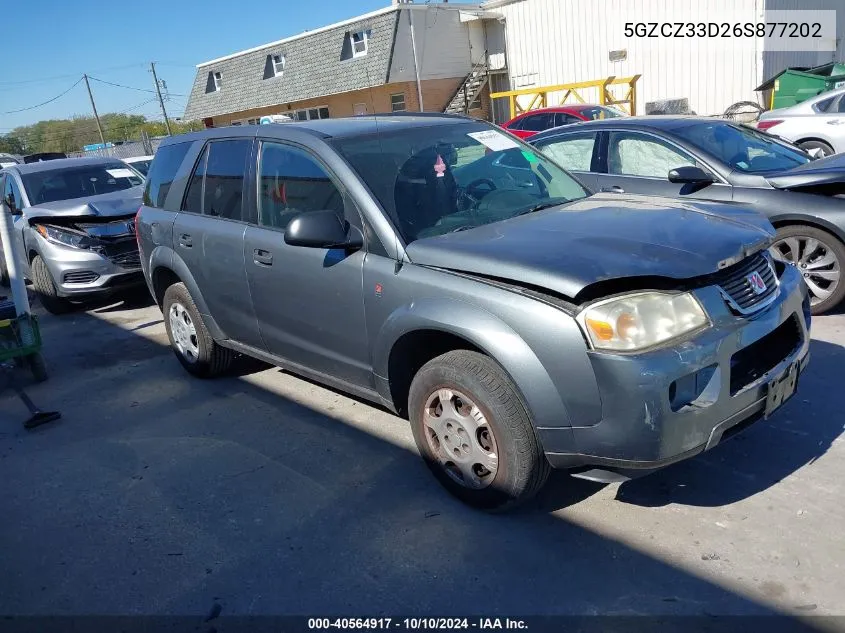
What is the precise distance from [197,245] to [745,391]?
3.51 meters

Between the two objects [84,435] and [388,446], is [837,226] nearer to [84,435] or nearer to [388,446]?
[388,446]

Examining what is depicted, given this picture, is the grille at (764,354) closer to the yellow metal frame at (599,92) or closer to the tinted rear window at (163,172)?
the tinted rear window at (163,172)

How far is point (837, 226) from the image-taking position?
5.11 meters

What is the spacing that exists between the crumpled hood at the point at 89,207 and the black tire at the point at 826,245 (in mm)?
6638

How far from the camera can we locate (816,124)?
1070 centimetres

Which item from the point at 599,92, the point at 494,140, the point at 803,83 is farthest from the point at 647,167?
the point at 599,92

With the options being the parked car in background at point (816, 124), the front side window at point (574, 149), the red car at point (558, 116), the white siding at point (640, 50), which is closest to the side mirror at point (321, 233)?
the front side window at point (574, 149)

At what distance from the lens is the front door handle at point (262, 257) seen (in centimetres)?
404

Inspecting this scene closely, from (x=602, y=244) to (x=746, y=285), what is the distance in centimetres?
65

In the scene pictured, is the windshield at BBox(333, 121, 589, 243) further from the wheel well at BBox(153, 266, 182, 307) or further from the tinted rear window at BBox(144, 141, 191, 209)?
the wheel well at BBox(153, 266, 182, 307)

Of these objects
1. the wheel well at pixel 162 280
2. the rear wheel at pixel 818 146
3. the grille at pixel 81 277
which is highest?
the wheel well at pixel 162 280

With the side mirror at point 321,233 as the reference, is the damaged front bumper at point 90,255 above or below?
below

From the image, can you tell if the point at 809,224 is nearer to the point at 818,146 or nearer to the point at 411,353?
the point at 411,353

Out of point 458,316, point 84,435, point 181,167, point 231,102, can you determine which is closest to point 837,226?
point 458,316
